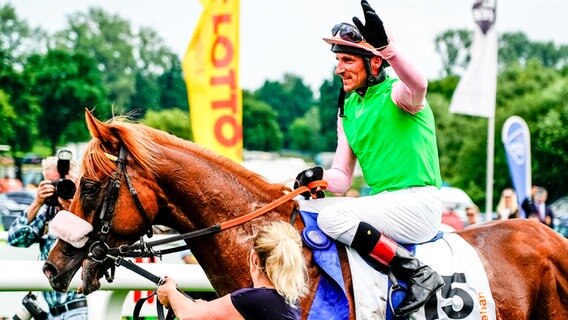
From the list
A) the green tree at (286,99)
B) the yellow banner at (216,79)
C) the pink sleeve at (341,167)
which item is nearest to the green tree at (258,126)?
the green tree at (286,99)

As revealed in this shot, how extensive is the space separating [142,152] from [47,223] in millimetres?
2310

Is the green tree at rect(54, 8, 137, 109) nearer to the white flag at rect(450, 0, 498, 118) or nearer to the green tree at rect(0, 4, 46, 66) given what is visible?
the green tree at rect(0, 4, 46, 66)

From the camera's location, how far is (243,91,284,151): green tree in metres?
91.2

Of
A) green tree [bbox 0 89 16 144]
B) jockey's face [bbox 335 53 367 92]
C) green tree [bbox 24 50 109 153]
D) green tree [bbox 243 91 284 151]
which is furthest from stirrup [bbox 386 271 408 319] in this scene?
green tree [bbox 243 91 284 151]

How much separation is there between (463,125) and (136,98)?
4169cm

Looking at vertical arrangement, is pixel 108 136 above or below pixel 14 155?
above

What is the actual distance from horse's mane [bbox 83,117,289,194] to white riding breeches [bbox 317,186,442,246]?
0.37 m

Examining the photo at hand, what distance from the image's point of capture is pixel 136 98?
298 ft

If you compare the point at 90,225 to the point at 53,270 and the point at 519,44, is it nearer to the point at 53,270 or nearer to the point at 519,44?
the point at 53,270

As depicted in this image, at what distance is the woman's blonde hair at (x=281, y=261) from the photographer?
3.46 m

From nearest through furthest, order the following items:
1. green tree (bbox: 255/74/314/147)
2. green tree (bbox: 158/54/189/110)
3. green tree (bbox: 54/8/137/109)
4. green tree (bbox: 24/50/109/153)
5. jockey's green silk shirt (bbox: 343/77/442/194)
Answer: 1. jockey's green silk shirt (bbox: 343/77/442/194)
2. green tree (bbox: 24/50/109/153)
3. green tree (bbox: 54/8/137/109)
4. green tree (bbox: 158/54/189/110)
5. green tree (bbox: 255/74/314/147)

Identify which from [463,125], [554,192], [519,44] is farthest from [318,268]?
[519,44]

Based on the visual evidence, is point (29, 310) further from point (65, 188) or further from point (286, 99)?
point (286, 99)

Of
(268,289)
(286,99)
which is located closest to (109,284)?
(268,289)
